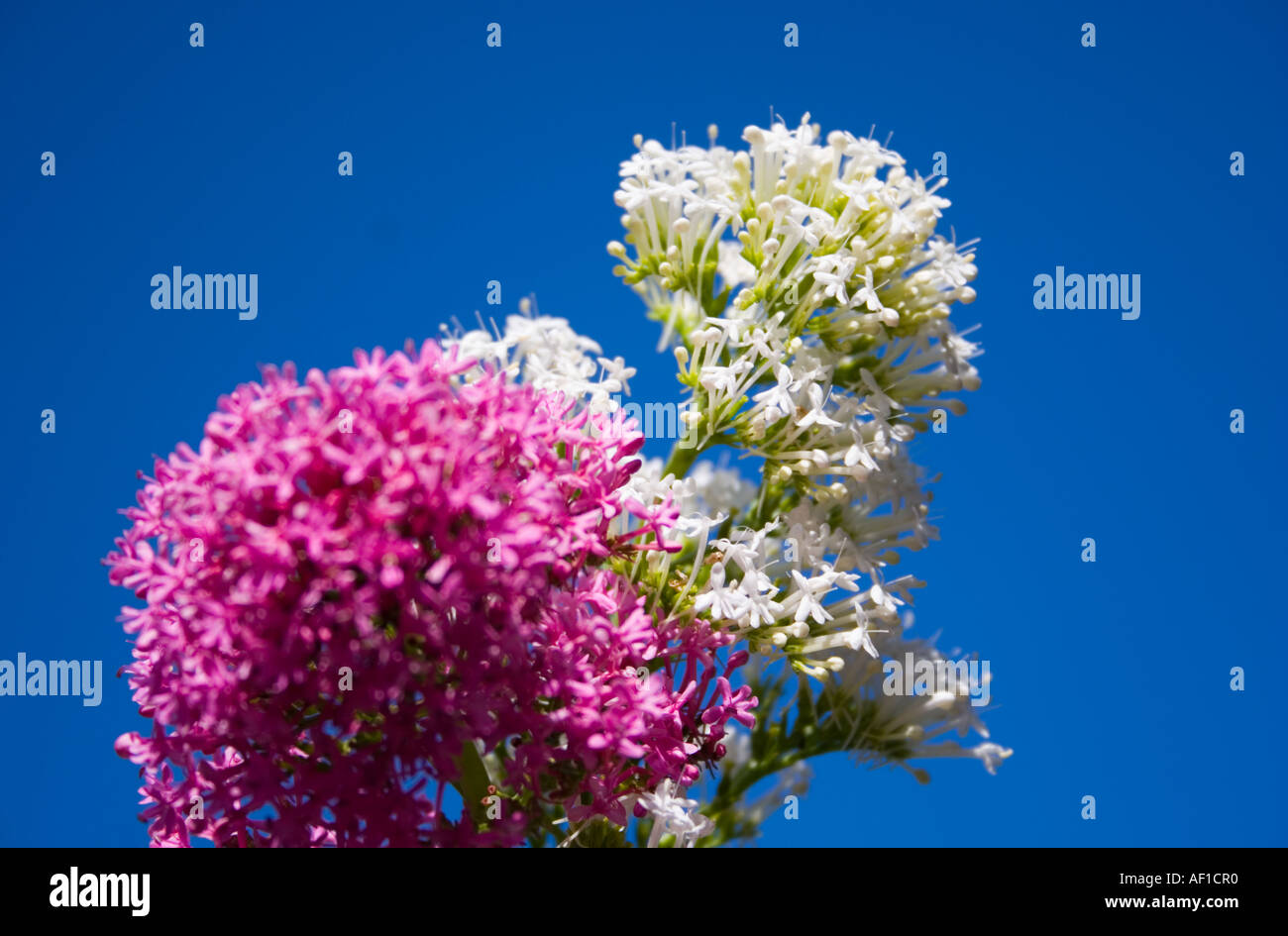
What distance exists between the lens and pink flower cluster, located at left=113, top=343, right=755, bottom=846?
2.52m

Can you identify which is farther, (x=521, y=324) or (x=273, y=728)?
(x=521, y=324)

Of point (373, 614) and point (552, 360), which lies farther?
point (552, 360)

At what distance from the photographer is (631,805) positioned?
3.11m

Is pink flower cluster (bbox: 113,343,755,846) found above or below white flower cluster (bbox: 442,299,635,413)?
below

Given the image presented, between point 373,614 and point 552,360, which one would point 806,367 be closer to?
point 552,360

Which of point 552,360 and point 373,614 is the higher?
point 552,360

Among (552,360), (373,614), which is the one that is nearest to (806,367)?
(552,360)

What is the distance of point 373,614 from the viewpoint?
2.53m

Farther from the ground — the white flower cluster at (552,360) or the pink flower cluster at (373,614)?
the white flower cluster at (552,360)

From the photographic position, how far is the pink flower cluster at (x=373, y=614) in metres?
2.52

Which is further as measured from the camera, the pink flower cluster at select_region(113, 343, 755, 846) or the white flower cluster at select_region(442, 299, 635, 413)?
the white flower cluster at select_region(442, 299, 635, 413)
